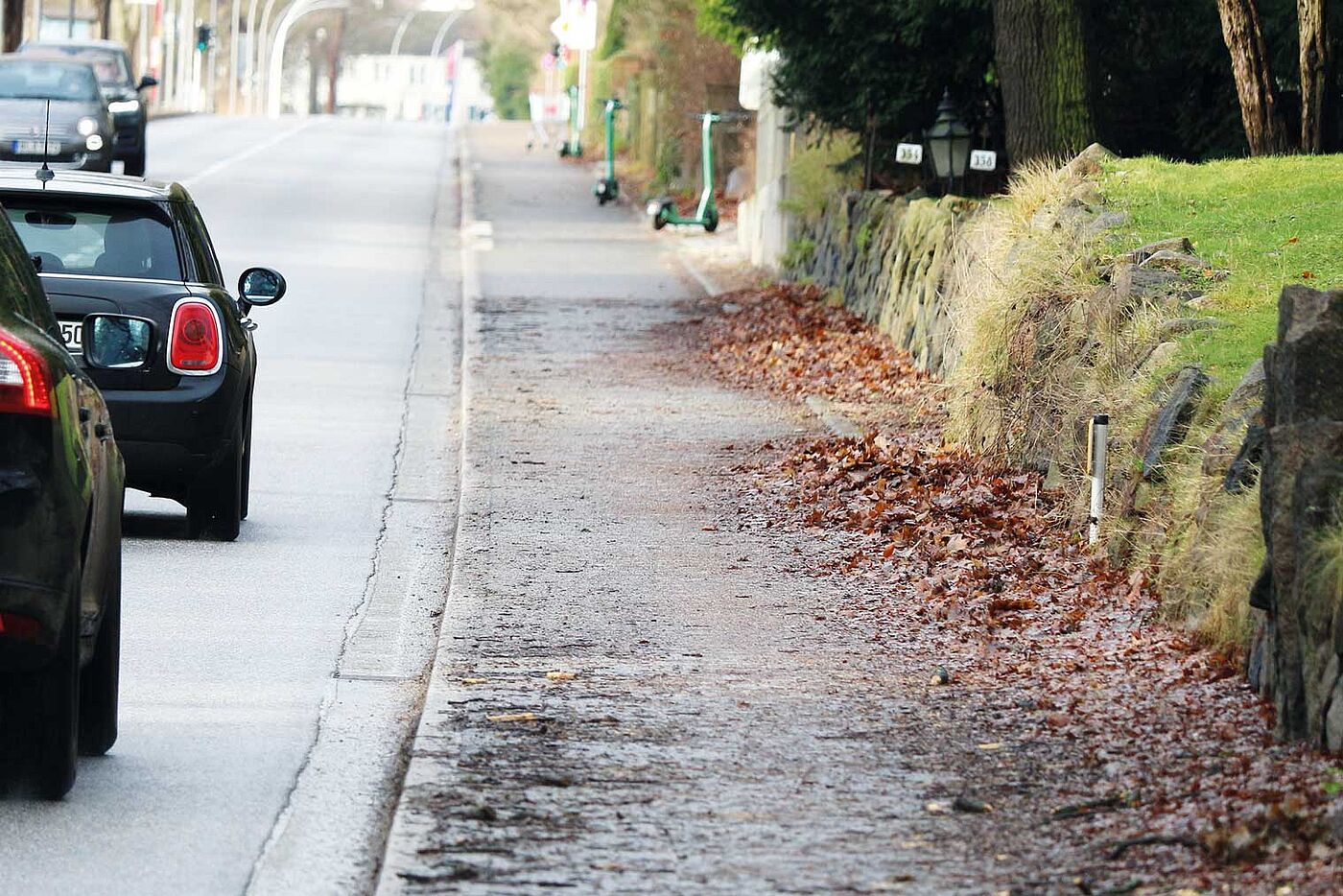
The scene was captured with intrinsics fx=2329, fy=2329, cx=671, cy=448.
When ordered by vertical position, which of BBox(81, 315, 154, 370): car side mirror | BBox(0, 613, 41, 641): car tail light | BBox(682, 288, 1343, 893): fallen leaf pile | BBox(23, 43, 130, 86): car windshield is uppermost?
BBox(23, 43, 130, 86): car windshield

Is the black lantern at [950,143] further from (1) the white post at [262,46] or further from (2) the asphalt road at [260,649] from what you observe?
(1) the white post at [262,46]

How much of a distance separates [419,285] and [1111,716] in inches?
728

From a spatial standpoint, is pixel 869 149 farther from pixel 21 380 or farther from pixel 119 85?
pixel 119 85

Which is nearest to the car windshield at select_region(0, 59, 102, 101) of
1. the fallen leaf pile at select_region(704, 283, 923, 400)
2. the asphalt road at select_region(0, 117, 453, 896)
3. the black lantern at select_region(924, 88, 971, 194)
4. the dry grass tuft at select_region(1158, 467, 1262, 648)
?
the asphalt road at select_region(0, 117, 453, 896)

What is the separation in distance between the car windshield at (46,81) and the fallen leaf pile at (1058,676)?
22.1 meters

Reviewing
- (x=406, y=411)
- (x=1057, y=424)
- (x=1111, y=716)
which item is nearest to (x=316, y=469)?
(x=406, y=411)

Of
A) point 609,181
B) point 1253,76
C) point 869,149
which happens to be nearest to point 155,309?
point 1253,76

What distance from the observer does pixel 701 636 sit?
8516 millimetres

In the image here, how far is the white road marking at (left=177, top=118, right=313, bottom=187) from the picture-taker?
39.4 m

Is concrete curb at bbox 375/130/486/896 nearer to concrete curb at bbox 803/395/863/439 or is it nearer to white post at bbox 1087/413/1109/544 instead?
concrete curb at bbox 803/395/863/439

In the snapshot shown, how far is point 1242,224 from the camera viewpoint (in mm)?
13156

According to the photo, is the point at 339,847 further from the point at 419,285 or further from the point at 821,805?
the point at 419,285

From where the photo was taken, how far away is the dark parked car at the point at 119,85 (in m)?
37.5

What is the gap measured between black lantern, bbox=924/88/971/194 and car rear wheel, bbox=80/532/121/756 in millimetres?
13963
